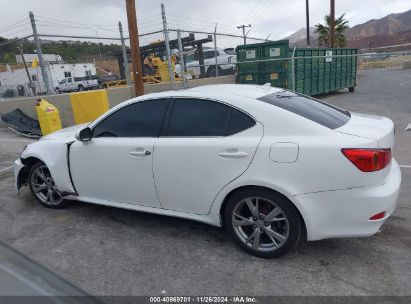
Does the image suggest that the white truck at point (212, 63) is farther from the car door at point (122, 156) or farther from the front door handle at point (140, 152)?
the front door handle at point (140, 152)

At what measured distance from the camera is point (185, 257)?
133 inches

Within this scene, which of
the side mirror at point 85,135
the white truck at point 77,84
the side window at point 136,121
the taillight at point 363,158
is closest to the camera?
the taillight at point 363,158

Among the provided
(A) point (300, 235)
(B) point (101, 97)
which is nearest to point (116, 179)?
(A) point (300, 235)

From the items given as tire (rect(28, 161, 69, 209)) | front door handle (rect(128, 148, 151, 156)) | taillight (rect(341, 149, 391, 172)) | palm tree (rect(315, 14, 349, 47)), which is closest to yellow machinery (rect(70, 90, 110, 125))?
tire (rect(28, 161, 69, 209))

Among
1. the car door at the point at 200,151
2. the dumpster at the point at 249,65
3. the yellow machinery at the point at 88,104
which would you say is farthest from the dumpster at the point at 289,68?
the car door at the point at 200,151

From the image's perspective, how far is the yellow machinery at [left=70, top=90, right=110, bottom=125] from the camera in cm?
980

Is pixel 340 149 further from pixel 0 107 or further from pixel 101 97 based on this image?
pixel 0 107

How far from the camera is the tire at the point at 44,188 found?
15.1 feet

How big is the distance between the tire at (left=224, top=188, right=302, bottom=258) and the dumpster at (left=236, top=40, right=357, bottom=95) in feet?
30.3

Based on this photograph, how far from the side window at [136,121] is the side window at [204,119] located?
168 millimetres

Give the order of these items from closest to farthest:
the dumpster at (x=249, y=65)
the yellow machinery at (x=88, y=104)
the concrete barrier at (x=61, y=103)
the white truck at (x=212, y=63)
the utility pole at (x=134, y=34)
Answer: the utility pole at (x=134, y=34), the yellow machinery at (x=88, y=104), the concrete barrier at (x=61, y=103), the dumpster at (x=249, y=65), the white truck at (x=212, y=63)

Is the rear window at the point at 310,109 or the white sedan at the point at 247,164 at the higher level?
the rear window at the point at 310,109

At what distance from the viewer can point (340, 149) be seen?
2.85 metres

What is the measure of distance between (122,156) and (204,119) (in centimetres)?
97
